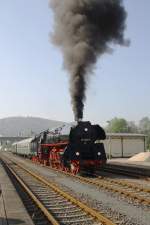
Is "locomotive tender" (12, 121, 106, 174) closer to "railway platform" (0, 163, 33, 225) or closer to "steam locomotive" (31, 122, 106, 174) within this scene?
"steam locomotive" (31, 122, 106, 174)

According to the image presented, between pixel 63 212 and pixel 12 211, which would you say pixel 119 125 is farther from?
pixel 12 211

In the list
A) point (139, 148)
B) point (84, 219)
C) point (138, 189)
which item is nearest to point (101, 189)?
point (138, 189)

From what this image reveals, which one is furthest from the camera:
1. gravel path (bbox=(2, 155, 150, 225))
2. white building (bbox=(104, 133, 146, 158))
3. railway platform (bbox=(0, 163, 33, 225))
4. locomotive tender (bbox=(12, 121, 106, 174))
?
white building (bbox=(104, 133, 146, 158))

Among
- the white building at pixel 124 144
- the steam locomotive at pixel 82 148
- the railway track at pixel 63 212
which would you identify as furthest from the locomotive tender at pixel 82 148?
the white building at pixel 124 144

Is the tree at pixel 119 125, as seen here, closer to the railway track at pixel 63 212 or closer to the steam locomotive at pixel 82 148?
the steam locomotive at pixel 82 148

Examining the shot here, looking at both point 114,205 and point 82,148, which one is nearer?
point 114,205

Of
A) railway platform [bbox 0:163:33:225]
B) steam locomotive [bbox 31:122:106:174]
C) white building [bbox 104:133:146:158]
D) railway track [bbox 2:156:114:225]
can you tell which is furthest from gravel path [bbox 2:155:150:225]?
white building [bbox 104:133:146:158]

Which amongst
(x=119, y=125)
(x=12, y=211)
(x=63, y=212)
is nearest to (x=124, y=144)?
(x=63, y=212)

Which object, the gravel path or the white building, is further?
the white building

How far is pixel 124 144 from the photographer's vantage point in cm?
6194

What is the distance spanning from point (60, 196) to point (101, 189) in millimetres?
2252

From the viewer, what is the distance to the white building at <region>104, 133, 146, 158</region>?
60.2 m

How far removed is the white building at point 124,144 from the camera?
198ft

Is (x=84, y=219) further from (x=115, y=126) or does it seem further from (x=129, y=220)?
(x=115, y=126)
